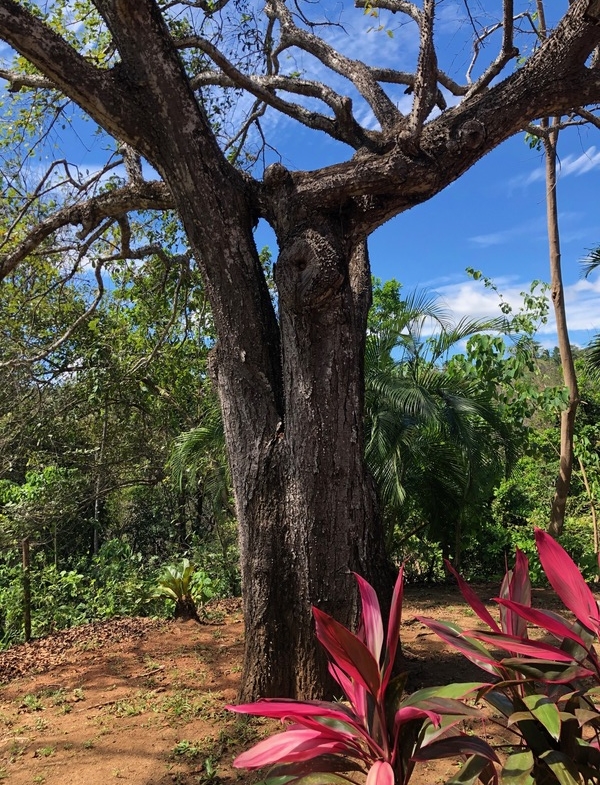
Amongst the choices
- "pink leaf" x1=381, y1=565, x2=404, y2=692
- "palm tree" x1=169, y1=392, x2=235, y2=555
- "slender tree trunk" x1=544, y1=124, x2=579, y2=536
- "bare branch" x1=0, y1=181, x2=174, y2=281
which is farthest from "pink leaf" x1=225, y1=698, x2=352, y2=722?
"slender tree trunk" x1=544, y1=124, x2=579, y2=536

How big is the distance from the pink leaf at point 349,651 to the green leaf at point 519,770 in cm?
33

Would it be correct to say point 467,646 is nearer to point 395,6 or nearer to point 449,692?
point 449,692

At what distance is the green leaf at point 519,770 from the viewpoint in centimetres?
122

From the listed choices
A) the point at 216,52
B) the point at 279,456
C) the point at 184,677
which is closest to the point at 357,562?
the point at 279,456

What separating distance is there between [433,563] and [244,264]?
5078 millimetres

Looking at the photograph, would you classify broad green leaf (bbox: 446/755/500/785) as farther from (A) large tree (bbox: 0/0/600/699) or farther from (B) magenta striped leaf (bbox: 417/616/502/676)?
(A) large tree (bbox: 0/0/600/699)

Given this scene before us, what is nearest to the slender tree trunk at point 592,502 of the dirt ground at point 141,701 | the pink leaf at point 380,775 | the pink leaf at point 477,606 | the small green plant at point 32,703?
the dirt ground at point 141,701

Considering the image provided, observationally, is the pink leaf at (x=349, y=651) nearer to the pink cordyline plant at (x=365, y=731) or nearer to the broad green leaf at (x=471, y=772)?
the pink cordyline plant at (x=365, y=731)

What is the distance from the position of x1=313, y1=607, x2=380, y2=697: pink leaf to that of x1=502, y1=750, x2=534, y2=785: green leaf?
0.33 meters

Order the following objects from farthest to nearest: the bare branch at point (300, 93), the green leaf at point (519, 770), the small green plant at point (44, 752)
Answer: the bare branch at point (300, 93)
the small green plant at point (44, 752)
the green leaf at point (519, 770)

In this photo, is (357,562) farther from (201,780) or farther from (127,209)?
(127,209)

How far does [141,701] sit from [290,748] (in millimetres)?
2358

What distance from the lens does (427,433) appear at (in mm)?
5773

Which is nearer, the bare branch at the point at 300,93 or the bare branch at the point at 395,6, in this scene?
the bare branch at the point at 300,93
